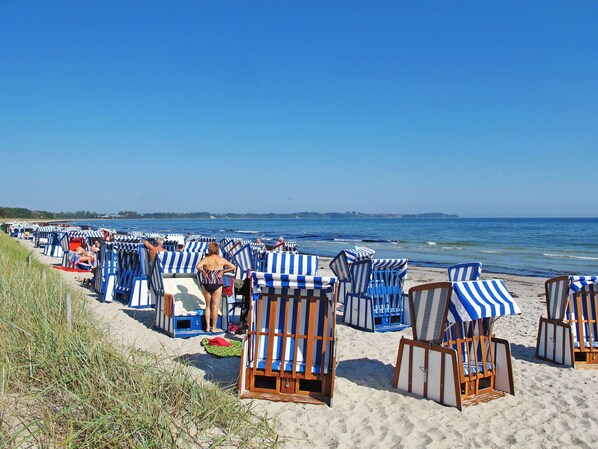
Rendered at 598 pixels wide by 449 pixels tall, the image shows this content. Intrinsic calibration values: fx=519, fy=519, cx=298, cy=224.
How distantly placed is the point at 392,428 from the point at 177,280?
4.88 m

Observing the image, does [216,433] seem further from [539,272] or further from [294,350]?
[539,272]

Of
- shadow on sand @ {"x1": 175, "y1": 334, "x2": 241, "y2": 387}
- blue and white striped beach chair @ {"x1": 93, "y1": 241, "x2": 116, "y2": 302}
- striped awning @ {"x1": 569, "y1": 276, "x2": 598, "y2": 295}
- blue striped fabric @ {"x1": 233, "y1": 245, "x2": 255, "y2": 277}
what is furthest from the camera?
blue striped fabric @ {"x1": 233, "y1": 245, "x2": 255, "y2": 277}

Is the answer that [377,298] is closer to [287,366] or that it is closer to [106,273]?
[287,366]

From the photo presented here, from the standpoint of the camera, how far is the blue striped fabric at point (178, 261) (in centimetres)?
834

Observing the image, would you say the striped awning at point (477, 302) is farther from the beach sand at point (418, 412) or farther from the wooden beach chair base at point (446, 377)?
the beach sand at point (418, 412)

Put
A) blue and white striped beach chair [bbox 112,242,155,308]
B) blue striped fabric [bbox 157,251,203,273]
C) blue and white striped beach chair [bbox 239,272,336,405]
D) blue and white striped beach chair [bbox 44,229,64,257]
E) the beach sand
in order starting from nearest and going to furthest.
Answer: the beach sand
blue and white striped beach chair [bbox 239,272,336,405]
blue striped fabric [bbox 157,251,203,273]
blue and white striped beach chair [bbox 112,242,155,308]
blue and white striped beach chair [bbox 44,229,64,257]

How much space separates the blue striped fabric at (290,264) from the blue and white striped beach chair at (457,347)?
3.22 metres

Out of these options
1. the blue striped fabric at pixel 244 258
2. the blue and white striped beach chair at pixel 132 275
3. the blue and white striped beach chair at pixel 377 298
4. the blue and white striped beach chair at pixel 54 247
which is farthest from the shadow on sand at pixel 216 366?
the blue and white striped beach chair at pixel 54 247

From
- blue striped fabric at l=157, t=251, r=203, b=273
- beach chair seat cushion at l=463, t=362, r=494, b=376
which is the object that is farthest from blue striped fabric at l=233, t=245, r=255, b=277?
beach chair seat cushion at l=463, t=362, r=494, b=376

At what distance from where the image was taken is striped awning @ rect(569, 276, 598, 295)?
646 centimetres

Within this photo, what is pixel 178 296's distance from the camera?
Answer: 8.16 metres

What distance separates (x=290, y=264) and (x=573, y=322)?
13.5 ft

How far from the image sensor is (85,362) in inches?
162

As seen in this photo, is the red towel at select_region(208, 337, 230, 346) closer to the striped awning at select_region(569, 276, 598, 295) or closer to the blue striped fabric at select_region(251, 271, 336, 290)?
the blue striped fabric at select_region(251, 271, 336, 290)
